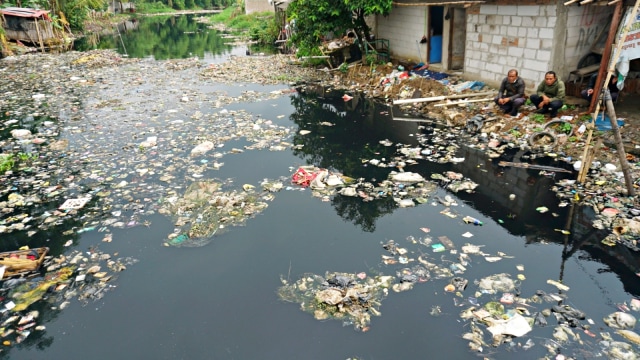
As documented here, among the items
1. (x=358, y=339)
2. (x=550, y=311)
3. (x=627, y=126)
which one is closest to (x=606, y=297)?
(x=550, y=311)

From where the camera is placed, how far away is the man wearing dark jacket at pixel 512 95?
798cm

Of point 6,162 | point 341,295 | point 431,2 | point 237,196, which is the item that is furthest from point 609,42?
point 6,162

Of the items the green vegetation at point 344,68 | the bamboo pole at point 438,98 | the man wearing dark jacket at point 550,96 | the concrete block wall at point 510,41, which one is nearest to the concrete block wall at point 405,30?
the green vegetation at point 344,68

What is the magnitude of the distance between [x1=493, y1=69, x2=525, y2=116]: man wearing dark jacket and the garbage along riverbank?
393 mm

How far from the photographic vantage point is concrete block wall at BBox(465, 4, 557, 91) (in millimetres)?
8234

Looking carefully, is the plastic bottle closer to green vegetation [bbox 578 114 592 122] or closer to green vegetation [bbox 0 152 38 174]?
green vegetation [bbox 578 114 592 122]

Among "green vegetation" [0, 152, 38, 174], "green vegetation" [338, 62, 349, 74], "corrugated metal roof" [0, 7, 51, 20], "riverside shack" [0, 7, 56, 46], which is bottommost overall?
"green vegetation" [0, 152, 38, 174]

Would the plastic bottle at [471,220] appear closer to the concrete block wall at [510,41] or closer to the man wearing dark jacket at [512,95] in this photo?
the man wearing dark jacket at [512,95]

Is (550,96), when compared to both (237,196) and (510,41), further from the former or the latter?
(237,196)

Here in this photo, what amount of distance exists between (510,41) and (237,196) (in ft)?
23.7

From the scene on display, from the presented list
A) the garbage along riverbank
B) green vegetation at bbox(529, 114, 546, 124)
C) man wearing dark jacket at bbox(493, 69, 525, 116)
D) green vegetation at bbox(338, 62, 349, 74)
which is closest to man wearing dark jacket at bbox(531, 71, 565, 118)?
green vegetation at bbox(529, 114, 546, 124)

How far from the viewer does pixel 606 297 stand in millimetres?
3934

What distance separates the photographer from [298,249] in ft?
16.0

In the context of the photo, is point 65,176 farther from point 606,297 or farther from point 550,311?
point 606,297
